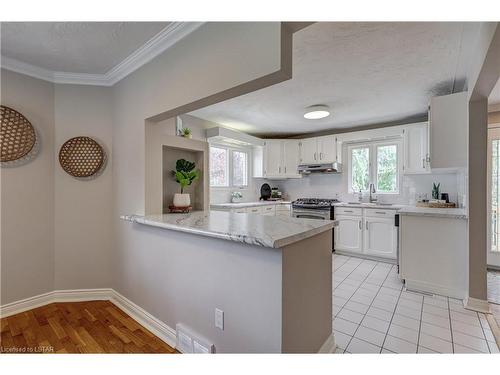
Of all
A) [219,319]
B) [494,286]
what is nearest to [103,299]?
[219,319]

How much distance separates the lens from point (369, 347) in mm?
1718

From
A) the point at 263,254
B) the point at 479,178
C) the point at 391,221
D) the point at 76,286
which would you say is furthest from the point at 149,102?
the point at 391,221

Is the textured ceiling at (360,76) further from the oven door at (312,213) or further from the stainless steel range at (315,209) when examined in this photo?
the oven door at (312,213)

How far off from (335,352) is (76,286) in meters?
2.50

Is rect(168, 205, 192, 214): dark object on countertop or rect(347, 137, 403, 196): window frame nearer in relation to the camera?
rect(168, 205, 192, 214): dark object on countertop

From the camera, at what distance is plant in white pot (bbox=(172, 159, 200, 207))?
89.0 inches

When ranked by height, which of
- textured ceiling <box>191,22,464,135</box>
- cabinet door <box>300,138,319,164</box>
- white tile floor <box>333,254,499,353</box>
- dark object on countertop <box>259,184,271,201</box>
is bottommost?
white tile floor <box>333,254,499,353</box>

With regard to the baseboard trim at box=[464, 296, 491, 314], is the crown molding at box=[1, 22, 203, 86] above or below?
above

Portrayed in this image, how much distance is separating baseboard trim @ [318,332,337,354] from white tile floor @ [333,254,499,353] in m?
0.06

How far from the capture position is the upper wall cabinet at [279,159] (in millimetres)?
4840

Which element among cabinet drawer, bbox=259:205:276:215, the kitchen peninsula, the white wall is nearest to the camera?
the kitchen peninsula

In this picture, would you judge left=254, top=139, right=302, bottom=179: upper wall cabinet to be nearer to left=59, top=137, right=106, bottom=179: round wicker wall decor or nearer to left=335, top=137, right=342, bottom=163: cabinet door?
left=335, top=137, right=342, bottom=163: cabinet door

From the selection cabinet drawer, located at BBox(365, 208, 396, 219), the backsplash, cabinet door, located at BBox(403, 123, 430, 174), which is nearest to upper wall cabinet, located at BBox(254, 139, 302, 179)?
the backsplash

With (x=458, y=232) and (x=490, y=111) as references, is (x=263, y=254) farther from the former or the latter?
(x=490, y=111)
